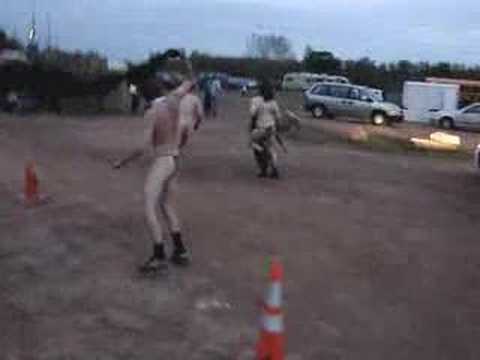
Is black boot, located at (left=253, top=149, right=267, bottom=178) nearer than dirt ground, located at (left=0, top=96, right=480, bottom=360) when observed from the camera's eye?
No

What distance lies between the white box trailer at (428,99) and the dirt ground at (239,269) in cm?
4204

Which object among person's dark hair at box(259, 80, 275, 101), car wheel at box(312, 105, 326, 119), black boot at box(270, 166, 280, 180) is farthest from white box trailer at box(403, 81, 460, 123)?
person's dark hair at box(259, 80, 275, 101)

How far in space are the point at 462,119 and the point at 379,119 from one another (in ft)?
21.9

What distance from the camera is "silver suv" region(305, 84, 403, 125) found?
5103 cm

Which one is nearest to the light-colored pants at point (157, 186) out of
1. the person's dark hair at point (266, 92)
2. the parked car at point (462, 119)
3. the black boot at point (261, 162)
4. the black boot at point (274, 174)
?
the person's dark hair at point (266, 92)

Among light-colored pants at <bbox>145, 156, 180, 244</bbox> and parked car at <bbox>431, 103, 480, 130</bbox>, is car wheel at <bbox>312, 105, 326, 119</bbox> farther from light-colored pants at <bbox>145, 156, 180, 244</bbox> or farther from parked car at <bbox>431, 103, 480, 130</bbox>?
light-colored pants at <bbox>145, 156, 180, 244</bbox>

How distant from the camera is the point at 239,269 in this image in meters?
11.2

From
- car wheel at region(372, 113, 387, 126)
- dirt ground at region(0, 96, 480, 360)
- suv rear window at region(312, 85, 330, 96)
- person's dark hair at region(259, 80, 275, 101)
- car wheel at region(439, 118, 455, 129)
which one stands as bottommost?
car wheel at region(439, 118, 455, 129)

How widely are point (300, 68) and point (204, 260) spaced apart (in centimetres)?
9721

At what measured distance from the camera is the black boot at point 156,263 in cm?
1047

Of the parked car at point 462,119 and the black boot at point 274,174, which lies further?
the parked car at point 462,119

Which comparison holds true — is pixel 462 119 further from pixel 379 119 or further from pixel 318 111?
pixel 318 111

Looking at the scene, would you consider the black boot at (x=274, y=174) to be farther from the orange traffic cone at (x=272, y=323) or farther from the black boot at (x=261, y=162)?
the orange traffic cone at (x=272, y=323)

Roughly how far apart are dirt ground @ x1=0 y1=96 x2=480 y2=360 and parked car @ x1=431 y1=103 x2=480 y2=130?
3446cm
